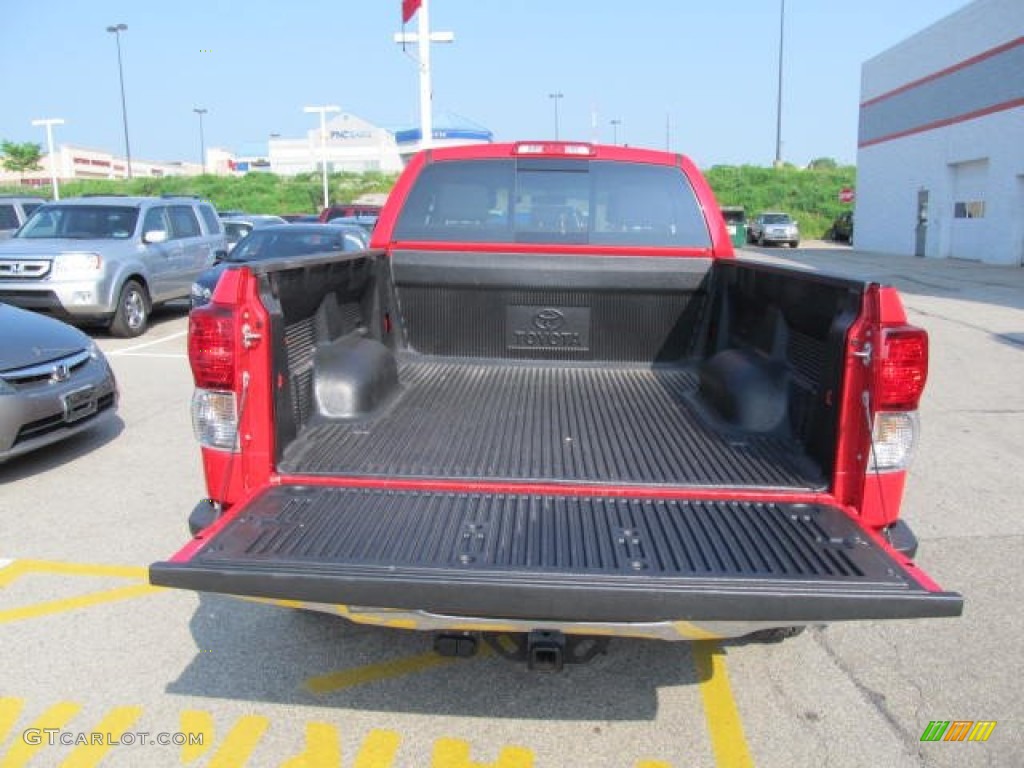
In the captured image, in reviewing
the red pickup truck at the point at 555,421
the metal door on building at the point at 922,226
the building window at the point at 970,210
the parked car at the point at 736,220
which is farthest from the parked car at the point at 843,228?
the red pickup truck at the point at 555,421

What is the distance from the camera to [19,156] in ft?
216

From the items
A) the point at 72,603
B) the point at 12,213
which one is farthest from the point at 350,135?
the point at 72,603

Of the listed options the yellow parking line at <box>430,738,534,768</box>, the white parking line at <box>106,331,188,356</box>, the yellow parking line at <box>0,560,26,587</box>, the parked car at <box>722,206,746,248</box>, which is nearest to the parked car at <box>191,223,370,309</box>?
the white parking line at <box>106,331,188,356</box>

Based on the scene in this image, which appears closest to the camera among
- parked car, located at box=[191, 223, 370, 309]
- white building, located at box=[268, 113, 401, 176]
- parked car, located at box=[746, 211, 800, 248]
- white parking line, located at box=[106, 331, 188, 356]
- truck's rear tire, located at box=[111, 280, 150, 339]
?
white parking line, located at box=[106, 331, 188, 356]

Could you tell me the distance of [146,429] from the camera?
6852 mm

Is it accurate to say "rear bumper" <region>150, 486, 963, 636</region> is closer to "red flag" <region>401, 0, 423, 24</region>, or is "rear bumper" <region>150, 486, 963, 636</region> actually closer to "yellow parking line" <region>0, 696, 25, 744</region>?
"yellow parking line" <region>0, 696, 25, 744</region>

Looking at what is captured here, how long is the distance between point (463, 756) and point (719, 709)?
39.1 inches

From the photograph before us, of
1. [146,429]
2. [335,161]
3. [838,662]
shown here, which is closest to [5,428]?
[146,429]

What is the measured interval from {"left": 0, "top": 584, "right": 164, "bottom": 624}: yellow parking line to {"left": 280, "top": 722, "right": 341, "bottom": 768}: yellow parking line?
148 cm

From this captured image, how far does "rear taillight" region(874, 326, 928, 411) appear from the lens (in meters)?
2.64

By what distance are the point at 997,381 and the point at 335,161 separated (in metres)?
76.2

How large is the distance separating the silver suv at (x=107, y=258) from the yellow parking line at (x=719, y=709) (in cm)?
1019

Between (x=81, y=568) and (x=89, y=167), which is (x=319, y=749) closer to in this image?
(x=81, y=568)

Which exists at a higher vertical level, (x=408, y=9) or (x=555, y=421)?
(x=408, y=9)
